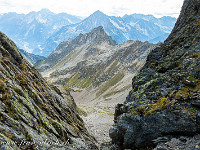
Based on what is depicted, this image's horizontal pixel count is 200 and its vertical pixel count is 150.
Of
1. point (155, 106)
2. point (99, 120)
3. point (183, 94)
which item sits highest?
point (183, 94)

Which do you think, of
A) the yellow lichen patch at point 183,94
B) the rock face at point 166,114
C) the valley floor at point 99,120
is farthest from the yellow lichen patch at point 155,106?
the valley floor at point 99,120

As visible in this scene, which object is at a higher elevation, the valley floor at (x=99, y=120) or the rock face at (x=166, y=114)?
the rock face at (x=166, y=114)

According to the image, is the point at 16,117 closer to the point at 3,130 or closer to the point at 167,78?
the point at 3,130

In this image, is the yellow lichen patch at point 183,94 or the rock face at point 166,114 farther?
the yellow lichen patch at point 183,94

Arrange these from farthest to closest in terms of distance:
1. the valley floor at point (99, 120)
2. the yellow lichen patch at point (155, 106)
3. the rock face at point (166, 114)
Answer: the valley floor at point (99, 120)
the yellow lichen patch at point (155, 106)
the rock face at point (166, 114)

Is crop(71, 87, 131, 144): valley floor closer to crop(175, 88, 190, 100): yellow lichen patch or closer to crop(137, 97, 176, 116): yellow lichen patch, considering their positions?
crop(137, 97, 176, 116): yellow lichen patch

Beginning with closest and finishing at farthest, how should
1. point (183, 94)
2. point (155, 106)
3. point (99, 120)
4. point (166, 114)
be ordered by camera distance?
point (166, 114) → point (183, 94) → point (155, 106) → point (99, 120)

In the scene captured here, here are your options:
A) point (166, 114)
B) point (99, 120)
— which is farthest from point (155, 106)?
point (99, 120)

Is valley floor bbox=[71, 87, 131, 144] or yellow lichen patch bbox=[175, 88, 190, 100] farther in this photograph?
valley floor bbox=[71, 87, 131, 144]

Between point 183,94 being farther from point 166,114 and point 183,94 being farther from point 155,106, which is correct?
point 155,106

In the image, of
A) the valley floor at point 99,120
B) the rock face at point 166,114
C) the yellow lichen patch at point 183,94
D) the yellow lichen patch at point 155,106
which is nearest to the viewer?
the rock face at point 166,114

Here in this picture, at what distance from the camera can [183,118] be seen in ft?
54.3

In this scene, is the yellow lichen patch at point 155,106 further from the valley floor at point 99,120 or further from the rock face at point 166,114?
the valley floor at point 99,120

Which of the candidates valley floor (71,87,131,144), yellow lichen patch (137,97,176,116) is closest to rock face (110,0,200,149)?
yellow lichen patch (137,97,176,116)
